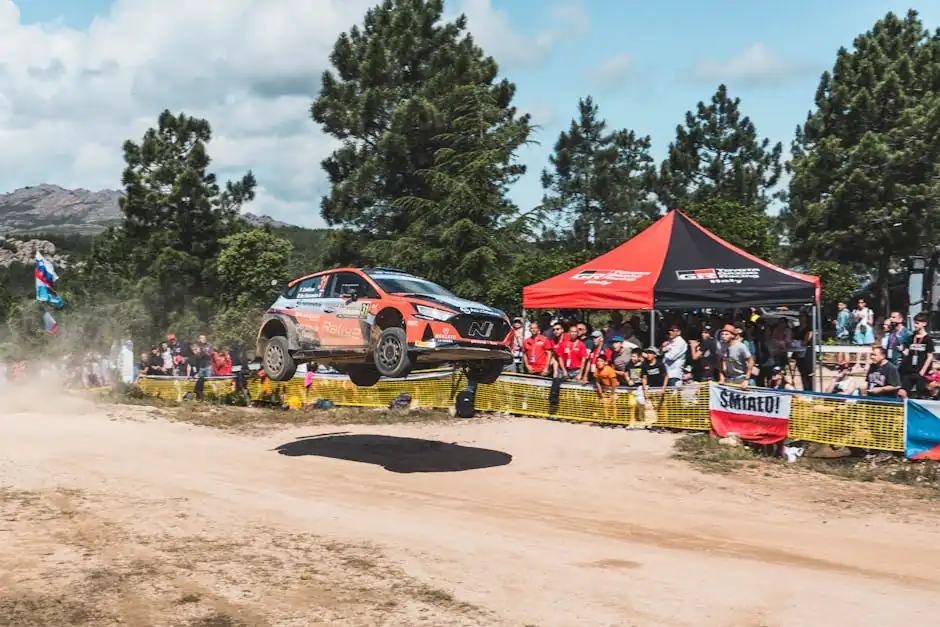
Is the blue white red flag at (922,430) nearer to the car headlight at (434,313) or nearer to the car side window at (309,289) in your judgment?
the car headlight at (434,313)

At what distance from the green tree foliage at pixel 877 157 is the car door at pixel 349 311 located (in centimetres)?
3342

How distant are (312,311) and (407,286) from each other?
1757 mm

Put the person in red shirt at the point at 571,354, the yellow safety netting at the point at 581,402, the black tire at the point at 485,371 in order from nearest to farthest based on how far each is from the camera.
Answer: the black tire at the point at 485,371
the yellow safety netting at the point at 581,402
the person in red shirt at the point at 571,354

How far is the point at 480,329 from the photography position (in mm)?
12820

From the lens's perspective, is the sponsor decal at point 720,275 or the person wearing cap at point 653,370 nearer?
the sponsor decal at point 720,275

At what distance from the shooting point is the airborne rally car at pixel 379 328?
12594mm

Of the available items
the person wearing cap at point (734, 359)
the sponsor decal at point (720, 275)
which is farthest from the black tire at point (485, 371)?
the sponsor decal at point (720, 275)

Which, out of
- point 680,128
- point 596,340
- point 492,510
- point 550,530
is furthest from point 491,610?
point 680,128

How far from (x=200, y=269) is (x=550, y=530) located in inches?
1785

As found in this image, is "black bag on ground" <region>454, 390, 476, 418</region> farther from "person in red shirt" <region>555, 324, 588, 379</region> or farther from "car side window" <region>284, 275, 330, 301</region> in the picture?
"car side window" <region>284, 275, 330, 301</region>

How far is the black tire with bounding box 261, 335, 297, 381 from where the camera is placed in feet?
47.3

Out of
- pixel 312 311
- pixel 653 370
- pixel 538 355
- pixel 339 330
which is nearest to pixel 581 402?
pixel 653 370

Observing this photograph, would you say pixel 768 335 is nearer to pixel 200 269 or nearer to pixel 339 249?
pixel 339 249

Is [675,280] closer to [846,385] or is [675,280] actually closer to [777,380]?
[777,380]
